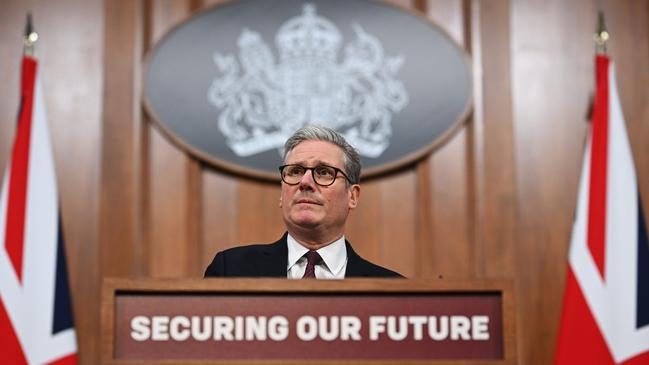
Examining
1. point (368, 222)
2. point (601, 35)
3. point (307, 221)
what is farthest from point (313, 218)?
point (601, 35)

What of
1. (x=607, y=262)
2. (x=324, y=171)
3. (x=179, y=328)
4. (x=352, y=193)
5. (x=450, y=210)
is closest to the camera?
(x=179, y=328)

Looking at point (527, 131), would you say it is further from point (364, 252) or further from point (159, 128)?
point (159, 128)

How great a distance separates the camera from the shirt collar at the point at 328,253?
2.48 m

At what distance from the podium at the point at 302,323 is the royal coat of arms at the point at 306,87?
6.82ft

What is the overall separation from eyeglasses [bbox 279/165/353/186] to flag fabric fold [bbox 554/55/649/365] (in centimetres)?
118

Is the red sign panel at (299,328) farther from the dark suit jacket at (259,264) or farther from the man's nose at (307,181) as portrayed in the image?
the man's nose at (307,181)

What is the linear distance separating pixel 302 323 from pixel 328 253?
655 millimetres

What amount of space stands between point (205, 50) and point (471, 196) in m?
1.11

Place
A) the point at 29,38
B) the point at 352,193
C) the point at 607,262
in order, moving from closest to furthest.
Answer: the point at 352,193 < the point at 607,262 < the point at 29,38

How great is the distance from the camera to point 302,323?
1.85m

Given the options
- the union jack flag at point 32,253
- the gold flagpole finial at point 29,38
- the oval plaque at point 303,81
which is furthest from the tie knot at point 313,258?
the gold flagpole finial at point 29,38

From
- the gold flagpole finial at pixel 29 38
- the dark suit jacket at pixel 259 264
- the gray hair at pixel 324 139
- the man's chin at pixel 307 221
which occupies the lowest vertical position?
the dark suit jacket at pixel 259 264

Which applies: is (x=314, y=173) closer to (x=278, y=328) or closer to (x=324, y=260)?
(x=324, y=260)

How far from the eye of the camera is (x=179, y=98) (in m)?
3.95
